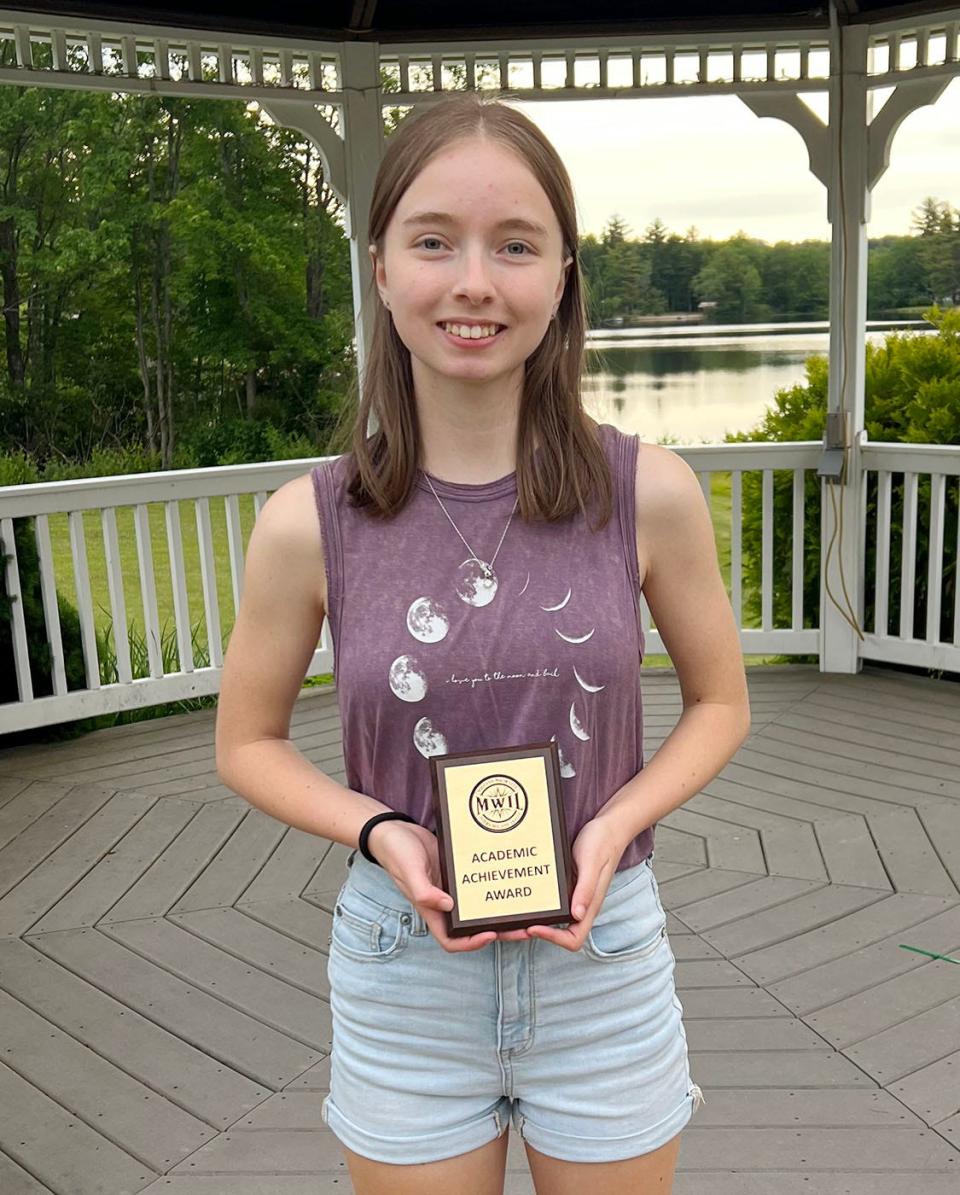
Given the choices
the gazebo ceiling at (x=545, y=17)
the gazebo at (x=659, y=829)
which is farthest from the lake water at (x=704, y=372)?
the gazebo ceiling at (x=545, y=17)

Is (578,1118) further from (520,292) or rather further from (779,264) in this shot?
(779,264)

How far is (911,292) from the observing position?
16.5 m

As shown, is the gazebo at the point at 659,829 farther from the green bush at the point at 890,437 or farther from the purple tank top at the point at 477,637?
the purple tank top at the point at 477,637

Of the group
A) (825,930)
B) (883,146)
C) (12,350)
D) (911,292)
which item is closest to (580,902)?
(825,930)

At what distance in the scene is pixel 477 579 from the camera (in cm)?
109

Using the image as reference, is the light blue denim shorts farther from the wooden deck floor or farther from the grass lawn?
the grass lawn

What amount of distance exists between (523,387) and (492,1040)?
1.87 feet

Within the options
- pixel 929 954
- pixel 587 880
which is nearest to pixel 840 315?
pixel 929 954

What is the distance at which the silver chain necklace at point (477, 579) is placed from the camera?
1087 millimetres

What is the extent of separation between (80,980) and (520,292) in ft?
7.70

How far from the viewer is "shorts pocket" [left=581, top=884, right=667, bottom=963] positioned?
1.09 metres

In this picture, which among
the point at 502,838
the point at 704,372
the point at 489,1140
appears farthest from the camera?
the point at 704,372

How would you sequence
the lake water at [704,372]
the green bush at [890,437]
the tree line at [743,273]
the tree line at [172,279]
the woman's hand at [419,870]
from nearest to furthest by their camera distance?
the woman's hand at [419,870]
the green bush at [890,437]
the tree line at [172,279]
the lake water at [704,372]
the tree line at [743,273]

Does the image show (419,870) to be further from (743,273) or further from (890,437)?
(743,273)
